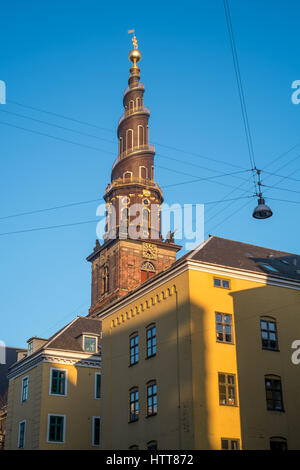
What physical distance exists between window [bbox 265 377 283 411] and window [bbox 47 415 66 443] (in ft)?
57.0

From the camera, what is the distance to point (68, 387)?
45.7 meters

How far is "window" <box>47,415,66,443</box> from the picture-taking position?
144 ft

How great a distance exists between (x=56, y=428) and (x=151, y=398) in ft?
41.9

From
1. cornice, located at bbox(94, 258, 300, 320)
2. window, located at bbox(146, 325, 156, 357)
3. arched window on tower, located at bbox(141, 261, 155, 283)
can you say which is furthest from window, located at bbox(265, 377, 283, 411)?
arched window on tower, located at bbox(141, 261, 155, 283)

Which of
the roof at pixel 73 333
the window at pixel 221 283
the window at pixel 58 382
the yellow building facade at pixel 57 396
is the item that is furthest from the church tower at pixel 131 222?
the window at pixel 221 283

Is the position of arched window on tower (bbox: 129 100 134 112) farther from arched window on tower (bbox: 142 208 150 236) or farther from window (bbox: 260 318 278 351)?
window (bbox: 260 318 278 351)

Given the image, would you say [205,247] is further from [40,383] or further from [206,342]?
[40,383]

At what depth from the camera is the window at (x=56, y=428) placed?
144 ft

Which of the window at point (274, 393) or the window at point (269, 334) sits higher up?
the window at point (269, 334)

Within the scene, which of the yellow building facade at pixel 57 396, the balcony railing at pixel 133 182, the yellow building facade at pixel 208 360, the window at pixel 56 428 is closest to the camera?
the yellow building facade at pixel 208 360

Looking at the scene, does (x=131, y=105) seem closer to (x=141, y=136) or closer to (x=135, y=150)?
(x=141, y=136)

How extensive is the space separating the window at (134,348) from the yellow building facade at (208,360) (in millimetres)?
59

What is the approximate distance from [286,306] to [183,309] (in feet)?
21.9

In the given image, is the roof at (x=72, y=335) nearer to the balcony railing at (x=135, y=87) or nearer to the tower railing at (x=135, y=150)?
the tower railing at (x=135, y=150)
